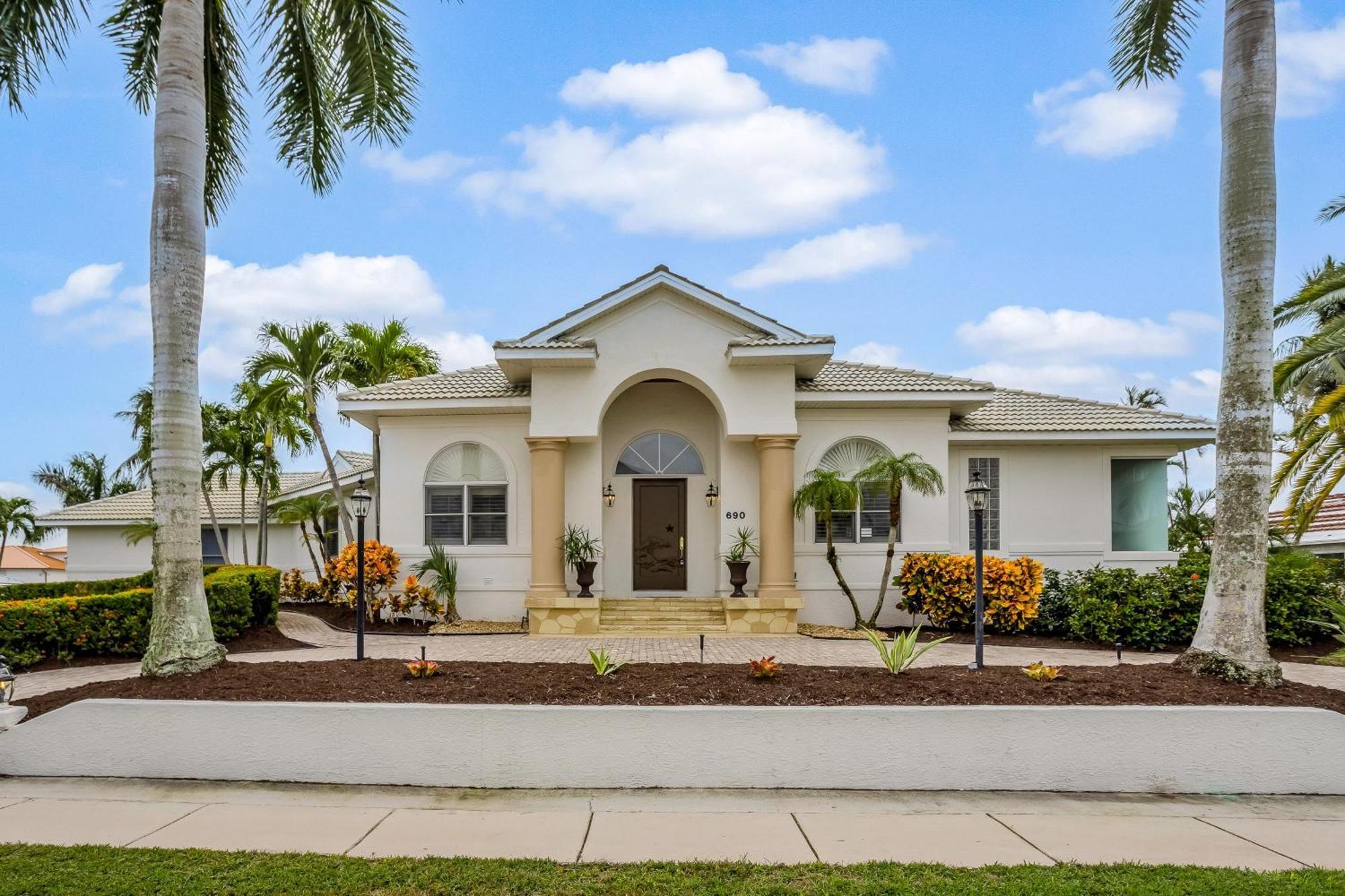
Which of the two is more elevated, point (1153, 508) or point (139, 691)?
point (1153, 508)

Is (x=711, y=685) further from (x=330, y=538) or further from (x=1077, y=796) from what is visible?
(x=330, y=538)

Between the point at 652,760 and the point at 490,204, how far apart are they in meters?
11.0

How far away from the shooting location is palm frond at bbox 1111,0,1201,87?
10773mm

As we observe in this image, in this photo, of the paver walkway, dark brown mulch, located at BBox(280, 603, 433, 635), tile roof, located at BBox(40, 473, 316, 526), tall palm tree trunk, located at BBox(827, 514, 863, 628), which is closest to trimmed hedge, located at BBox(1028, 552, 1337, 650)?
the paver walkway

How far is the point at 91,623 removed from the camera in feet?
40.8

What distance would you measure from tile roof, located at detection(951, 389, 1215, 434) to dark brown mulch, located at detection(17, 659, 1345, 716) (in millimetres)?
8909

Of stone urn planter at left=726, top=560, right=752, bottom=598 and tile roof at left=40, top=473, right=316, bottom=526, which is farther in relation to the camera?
tile roof at left=40, top=473, right=316, bottom=526

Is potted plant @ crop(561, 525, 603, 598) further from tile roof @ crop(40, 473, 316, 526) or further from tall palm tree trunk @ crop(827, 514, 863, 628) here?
tile roof @ crop(40, 473, 316, 526)

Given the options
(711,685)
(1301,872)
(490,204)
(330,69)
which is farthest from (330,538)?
(1301,872)

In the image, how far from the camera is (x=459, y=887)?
4.80m

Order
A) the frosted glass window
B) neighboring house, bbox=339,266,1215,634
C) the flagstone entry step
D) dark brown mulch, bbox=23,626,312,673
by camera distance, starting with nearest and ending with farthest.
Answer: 1. dark brown mulch, bbox=23,626,312,673
2. the flagstone entry step
3. neighboring house, bbox=339,266,1215,634
4. the frosted glass window

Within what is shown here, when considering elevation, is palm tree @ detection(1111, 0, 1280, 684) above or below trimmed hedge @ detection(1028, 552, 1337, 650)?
above

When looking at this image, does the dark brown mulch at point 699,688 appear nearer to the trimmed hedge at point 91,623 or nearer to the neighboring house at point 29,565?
the trimmed hedge at point 91,623

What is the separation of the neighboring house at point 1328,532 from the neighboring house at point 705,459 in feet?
30.4
